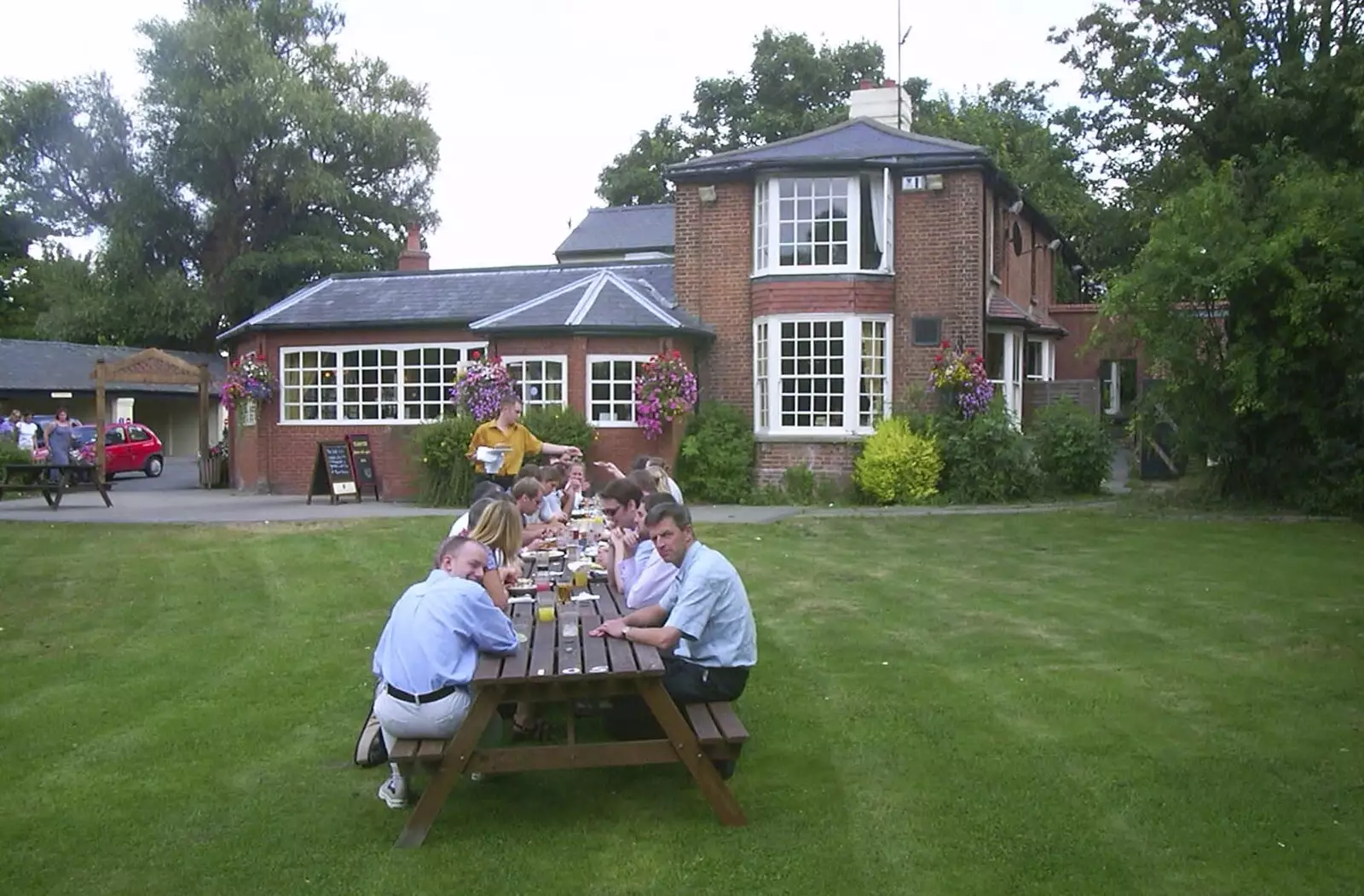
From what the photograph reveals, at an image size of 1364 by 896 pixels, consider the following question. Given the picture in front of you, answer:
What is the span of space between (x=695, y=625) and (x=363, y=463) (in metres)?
17.5

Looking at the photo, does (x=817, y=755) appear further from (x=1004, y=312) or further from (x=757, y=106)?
(x=757, y=106)

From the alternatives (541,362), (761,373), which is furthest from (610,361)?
(761,373)

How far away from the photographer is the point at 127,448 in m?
34.0

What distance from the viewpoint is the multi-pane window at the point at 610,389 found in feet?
69.4

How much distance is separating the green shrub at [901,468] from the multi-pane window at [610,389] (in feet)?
13.2

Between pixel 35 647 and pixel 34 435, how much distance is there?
23582mm

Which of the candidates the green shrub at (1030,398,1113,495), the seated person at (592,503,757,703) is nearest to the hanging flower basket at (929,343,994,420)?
the green shrub at (1030,398,1113,495)

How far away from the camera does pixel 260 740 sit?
6.85 m

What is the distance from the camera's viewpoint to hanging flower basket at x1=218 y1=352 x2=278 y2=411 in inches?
950

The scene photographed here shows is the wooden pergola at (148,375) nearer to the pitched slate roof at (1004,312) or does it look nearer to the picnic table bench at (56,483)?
the picnic table bench at (56,483)

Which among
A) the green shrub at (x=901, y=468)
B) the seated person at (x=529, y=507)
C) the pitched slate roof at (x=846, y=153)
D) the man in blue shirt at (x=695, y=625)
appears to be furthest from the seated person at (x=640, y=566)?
the pitched slate roof at (x=846, y=153)

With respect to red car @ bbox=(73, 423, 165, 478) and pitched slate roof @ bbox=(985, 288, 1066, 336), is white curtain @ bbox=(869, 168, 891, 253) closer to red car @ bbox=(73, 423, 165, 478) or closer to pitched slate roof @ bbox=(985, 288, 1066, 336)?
pitched slate roof @ bbox=(985, 288, 1066, 336)

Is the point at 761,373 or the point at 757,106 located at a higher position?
the point at 757,106

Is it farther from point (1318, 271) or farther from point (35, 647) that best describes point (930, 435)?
point (35, 647)
